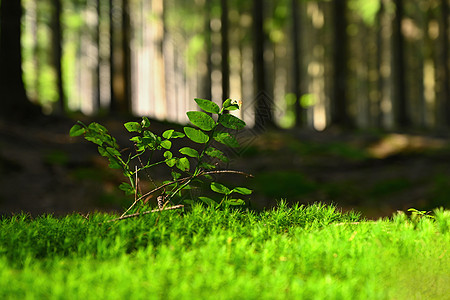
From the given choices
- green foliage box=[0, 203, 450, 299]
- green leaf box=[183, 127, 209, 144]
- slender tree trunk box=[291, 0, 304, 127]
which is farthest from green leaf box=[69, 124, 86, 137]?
slender tree trunk box=[291, 0, 304, 127]

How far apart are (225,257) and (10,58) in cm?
802

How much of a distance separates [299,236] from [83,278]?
4.45 feet

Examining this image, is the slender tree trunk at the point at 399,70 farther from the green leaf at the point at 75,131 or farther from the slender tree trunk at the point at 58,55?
the green leaf at the point at 75,131

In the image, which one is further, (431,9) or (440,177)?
(431,9)

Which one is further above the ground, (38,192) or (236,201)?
(236,201)

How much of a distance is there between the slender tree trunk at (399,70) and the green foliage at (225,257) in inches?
544

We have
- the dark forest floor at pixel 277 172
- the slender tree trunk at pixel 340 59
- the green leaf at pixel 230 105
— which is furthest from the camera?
the slender tree trunk at pixel 340 59

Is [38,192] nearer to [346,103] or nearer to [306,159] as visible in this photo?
[306,159]

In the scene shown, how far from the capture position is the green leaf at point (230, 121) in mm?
2873

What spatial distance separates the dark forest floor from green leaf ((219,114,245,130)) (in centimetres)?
75

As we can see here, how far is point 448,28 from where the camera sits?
19.8 m

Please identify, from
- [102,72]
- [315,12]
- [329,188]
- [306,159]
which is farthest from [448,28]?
[102,72]

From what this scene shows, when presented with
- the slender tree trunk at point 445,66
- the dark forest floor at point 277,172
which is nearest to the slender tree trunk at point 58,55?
the dark forest floor at point 277,172

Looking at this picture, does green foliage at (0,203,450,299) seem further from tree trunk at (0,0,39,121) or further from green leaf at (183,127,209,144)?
tree trunk at (0,0,39,121)
